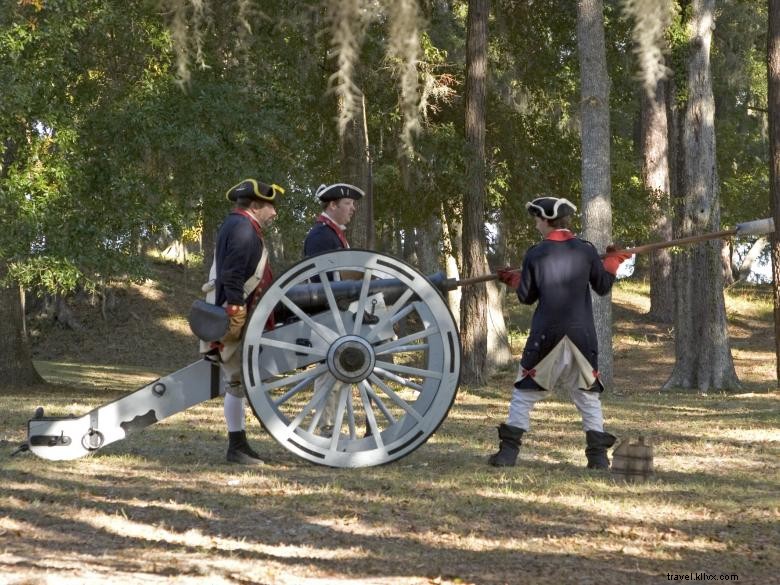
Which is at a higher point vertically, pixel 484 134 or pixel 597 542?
pixel 484 134

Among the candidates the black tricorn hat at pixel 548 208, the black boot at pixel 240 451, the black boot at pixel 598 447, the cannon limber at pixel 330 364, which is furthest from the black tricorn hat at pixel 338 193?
the black boot at pixel 598 447

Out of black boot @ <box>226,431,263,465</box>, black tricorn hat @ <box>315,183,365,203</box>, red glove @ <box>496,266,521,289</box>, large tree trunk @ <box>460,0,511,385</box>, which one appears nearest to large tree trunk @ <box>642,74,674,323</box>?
large tree trunk @ <box>460,0,511,385</box>

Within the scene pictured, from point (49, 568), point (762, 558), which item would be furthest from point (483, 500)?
point (49, 568)

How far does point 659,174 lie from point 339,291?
2063 cm

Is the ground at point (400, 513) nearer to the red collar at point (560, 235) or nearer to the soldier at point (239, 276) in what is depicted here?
the soldier at point (239, 276)

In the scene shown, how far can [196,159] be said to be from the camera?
52.8 feet

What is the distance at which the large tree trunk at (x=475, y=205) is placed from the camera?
58.7ft

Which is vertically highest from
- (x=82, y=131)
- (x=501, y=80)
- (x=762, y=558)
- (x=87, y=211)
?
(x=501, y=80)

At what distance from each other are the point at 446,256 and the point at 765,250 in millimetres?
23395

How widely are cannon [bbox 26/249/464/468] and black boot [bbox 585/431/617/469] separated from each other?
95cm

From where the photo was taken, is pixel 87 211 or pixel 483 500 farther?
pixel 87 211

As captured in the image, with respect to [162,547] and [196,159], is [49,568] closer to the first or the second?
[162,547]

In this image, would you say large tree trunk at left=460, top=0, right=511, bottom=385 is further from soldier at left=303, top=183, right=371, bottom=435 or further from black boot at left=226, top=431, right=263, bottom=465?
black boot at left=226, top=431, right=263, bottom=465

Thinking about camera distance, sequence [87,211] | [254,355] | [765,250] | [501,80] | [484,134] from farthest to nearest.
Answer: [765,250] → [501,80] → [484,134] → [87,211] → [254,355]
